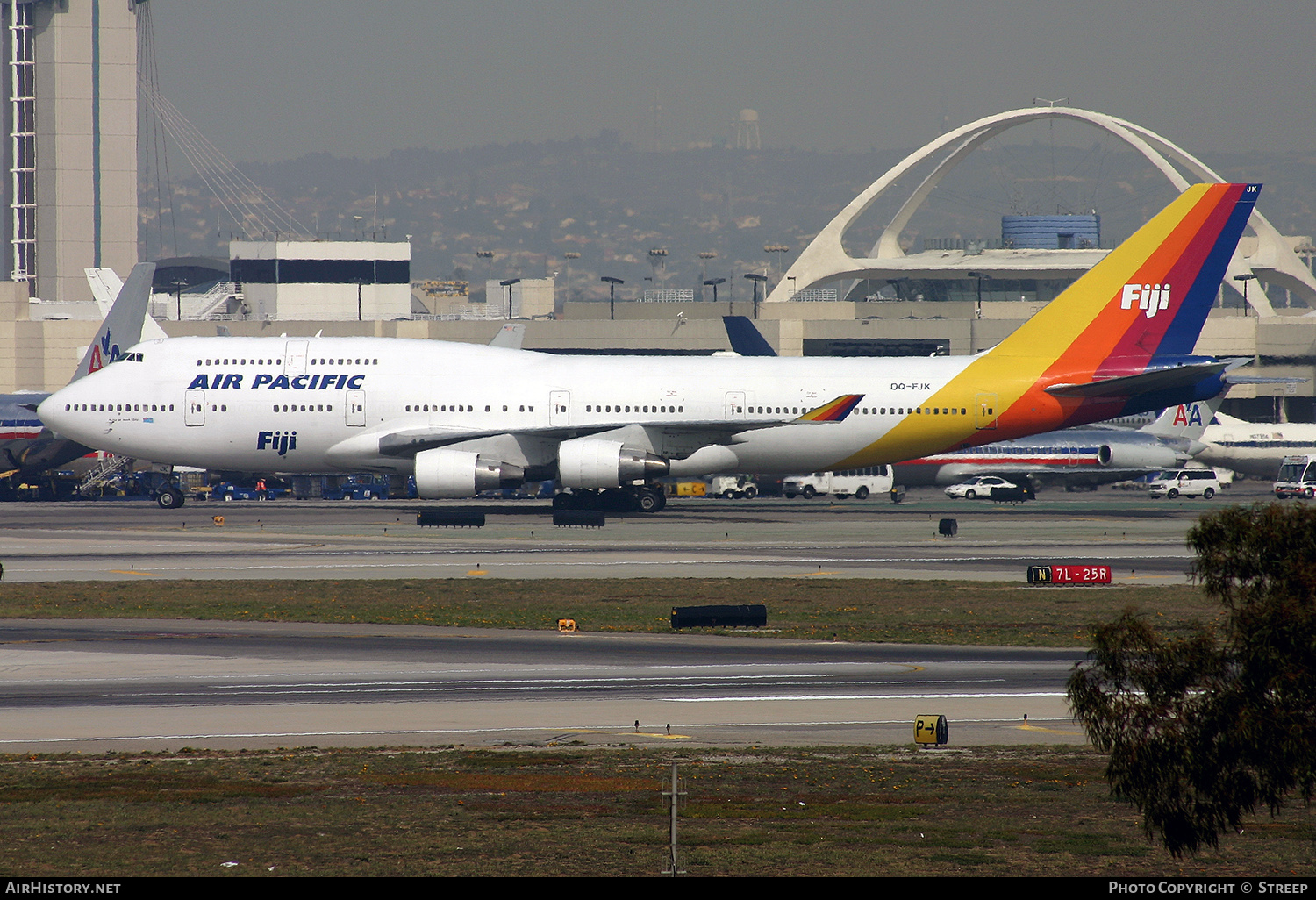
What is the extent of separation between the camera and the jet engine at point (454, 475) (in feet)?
179

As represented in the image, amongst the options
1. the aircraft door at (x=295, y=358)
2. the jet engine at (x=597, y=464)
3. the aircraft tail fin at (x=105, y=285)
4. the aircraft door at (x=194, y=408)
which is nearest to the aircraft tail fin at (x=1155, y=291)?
the jet engine at (x=597, y=464)

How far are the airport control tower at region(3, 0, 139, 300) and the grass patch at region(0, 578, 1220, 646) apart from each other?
141 metres

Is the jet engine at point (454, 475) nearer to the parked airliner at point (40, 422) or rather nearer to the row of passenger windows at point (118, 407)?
the row of passenger windows at point (118, 407)

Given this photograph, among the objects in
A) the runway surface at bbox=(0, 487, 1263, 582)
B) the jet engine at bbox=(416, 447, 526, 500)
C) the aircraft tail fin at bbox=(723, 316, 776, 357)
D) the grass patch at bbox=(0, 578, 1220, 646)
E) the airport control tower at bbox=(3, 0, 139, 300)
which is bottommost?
the grass patch at bbox=(0, 578, 1220, 646)

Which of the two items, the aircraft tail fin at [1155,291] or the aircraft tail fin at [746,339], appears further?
the aircraft tail fin at [746,339]

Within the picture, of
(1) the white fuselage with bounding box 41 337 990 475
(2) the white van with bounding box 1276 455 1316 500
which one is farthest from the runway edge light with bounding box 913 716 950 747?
(2) the white van with bounding box 1276 455 1316 500

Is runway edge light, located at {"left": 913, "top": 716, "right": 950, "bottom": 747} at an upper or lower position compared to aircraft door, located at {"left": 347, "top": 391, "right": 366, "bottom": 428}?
lower

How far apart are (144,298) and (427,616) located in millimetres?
54557

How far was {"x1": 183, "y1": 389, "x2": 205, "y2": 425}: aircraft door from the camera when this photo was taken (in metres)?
56.9

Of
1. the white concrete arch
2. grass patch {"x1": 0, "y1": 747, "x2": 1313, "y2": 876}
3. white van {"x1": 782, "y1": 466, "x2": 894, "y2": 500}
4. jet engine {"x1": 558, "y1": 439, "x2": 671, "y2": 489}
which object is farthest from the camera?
the white concrete arch

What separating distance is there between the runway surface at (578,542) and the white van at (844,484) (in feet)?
54.6

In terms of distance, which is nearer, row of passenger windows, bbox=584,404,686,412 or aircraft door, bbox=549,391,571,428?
aircraft door, bbox=549,391,571,428

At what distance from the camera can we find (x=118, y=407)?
5750cm

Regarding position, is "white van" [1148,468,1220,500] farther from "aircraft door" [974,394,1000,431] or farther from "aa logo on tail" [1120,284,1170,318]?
"aircraft door" [974,394,1000,431]
